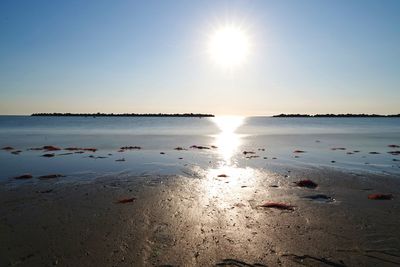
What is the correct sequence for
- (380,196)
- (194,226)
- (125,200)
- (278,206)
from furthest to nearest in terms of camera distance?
(380,196), (125,200), (278,206), (194,226)

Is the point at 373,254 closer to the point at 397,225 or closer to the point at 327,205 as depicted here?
the point at 397,225

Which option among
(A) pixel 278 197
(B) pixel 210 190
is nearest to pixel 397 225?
(A) pixel 278 197

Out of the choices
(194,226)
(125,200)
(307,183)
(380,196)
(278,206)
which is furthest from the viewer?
(307,183)

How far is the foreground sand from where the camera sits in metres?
8.36

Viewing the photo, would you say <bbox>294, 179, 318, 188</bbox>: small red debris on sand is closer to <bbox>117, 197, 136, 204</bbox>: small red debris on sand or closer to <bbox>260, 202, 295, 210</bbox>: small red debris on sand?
<bbox>260, 202, 295, 210</bbox>: small red debris on sand

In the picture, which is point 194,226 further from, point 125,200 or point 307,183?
point 307,183

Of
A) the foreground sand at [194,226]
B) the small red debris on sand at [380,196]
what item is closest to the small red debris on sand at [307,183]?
the foreground sand at [194,226]

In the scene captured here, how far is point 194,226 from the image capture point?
10.7 m

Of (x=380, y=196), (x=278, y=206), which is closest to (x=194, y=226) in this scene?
(x=278, y=206)

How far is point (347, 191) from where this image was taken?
51.7ft

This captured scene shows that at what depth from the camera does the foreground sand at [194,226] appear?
8.36 metres

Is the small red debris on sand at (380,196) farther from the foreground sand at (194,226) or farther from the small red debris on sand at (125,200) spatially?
the small red debris on sand at (125,200)

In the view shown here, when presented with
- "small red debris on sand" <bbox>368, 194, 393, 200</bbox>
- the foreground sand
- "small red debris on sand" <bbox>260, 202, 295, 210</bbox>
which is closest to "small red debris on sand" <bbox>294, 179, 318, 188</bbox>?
the foreground sand

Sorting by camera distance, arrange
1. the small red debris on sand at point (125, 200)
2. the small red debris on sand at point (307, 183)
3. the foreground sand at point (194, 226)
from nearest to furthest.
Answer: the foreground sand at point (194, 226) < the small red debris on sand at point (125, 200) < the small red debris on sand at point (307, 183)
